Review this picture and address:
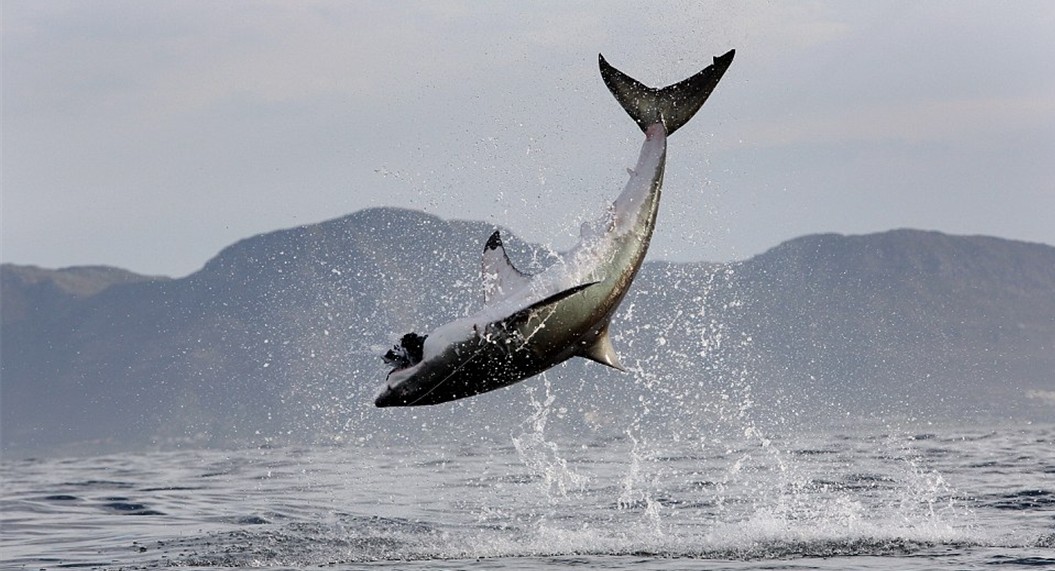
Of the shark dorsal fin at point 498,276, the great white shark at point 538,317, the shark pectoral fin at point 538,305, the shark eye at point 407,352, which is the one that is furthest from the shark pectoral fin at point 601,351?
the shark eye at point 407,352

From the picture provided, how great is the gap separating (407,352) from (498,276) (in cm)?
150

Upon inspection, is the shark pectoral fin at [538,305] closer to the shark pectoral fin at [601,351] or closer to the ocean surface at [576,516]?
the shark pectoral fin at [601,351]

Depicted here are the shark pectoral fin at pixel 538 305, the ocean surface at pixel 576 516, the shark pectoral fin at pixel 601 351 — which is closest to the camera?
the shark pectoral fin at pixel 538 305

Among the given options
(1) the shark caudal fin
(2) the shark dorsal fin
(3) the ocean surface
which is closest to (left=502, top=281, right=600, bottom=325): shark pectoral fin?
(2) the shark dorsal fin

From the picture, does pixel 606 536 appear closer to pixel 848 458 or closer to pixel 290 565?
pixel 290 565

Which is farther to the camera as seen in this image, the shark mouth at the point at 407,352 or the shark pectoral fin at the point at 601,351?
the shark pectoral fin at the point at 601,351

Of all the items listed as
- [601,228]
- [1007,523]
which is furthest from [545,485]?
[601,228]

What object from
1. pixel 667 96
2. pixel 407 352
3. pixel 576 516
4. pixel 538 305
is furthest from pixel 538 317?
pixel 576 516

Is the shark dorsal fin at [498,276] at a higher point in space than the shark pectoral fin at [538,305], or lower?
higher

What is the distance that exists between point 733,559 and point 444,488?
1521cm

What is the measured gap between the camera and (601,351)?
15906 mm

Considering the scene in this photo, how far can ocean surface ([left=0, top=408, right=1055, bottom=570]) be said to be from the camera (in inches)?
758

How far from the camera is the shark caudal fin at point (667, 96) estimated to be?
17.0 metres

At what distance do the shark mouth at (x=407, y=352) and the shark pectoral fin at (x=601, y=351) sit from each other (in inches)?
75.5
